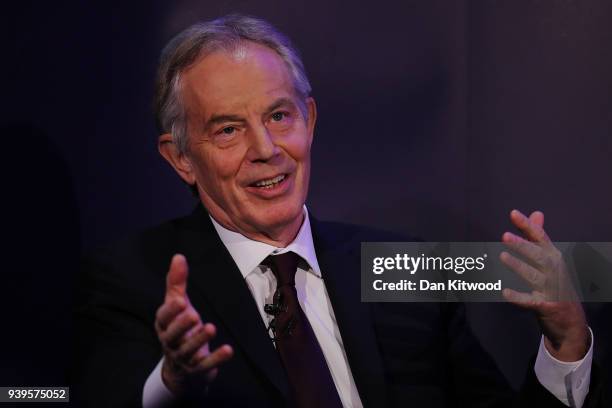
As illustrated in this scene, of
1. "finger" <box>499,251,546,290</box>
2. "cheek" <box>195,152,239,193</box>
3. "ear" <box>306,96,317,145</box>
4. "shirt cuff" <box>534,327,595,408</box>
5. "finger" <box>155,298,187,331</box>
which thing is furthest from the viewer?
"ear" <box>306,96,317,145</box>

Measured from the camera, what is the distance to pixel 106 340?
196cm

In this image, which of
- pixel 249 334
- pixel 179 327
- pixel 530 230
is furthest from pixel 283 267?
pixel 530 230

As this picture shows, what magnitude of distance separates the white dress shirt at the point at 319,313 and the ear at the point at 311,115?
0.22 meters

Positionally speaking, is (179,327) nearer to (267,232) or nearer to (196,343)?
(196,343)

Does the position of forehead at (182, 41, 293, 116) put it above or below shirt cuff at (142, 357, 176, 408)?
above

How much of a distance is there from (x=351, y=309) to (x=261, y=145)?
0.48 meters

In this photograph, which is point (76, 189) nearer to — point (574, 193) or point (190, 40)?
point (190, 40)

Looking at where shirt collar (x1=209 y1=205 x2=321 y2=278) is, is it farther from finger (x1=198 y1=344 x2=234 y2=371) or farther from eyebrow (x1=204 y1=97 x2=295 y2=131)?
finger (x1=198 y1=344 x2=234 y2=371)

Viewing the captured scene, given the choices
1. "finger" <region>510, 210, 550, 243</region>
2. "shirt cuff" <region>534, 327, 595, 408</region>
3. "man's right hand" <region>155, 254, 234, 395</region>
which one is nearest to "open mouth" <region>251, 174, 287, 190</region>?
"man's right hand" <region>155, 254, 234, 395</region>

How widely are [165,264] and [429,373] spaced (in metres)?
0.75

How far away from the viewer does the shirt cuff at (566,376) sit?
1.92 meters

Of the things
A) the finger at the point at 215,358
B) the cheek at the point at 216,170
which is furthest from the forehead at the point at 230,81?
the finger at the point at 215,358

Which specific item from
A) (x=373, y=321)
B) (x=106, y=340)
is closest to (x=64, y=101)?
(x=106, y=340)

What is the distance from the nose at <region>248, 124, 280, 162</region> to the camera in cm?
200
